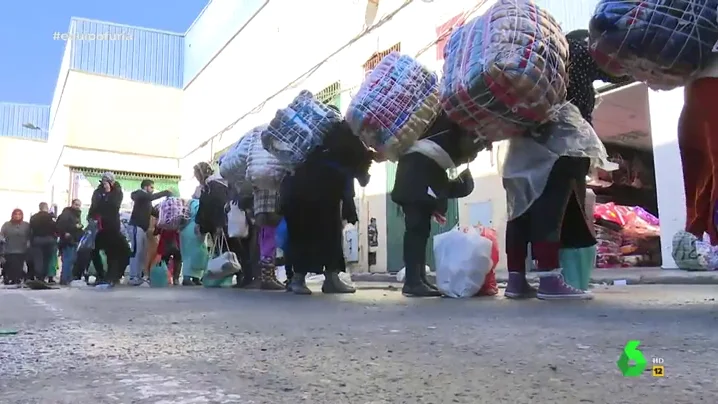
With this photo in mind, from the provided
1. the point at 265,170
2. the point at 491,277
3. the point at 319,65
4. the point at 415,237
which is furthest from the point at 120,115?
the point at 491,277

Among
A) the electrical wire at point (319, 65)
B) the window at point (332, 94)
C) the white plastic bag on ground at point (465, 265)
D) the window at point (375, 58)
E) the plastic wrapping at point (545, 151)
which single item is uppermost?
the electrical wire at point (319, 65)

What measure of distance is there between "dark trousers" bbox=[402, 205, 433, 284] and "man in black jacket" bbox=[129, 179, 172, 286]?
5.21 metres

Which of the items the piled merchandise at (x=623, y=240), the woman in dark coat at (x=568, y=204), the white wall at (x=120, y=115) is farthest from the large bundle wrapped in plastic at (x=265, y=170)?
the white wall at (x=120, y=115)

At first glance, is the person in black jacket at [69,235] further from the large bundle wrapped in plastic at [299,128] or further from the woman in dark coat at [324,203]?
the large bundle wrapped in plastic at [299,128]

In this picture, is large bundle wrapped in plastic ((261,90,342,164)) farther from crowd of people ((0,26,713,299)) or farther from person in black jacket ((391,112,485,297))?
person in black jacket ((391,112,485,297))

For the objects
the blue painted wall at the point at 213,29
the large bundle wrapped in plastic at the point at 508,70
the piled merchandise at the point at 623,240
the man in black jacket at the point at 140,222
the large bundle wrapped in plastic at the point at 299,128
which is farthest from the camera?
the blue painted wall at the point at 213,29

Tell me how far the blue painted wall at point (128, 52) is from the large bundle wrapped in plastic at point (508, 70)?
25.5m

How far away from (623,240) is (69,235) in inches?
364

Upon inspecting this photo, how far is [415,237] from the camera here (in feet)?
Answer: 14.3

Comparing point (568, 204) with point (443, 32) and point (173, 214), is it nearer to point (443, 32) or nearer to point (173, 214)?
point (173, 214)

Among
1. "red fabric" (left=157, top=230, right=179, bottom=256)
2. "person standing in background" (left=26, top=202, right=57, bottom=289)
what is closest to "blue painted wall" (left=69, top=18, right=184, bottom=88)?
"person standing in background" (left=26, top=202, right=57, bottom=289)

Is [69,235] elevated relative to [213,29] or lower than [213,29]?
lower

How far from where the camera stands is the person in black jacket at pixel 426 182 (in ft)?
13.7

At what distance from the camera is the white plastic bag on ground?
4.14 meters
